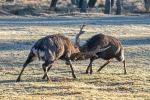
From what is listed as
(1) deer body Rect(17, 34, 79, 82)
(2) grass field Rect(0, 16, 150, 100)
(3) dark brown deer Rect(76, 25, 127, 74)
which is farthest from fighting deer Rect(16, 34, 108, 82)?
(2) grass field Rect(0, 16, 150, 100)

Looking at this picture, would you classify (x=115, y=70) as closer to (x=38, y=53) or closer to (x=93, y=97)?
(x=38, y=53)

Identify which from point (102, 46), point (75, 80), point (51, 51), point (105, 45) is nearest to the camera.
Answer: point (51, 51)

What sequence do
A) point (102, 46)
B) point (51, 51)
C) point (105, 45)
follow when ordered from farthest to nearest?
1. point (105, 45)
2. point (102, 46)
3. point (51, 51)

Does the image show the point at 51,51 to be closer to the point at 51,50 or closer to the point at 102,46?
the point at 51,50

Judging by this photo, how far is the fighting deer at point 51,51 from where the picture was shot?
51.7ft

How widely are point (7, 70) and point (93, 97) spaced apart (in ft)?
17.6

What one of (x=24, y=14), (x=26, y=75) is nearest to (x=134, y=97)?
(x=26, y=75)

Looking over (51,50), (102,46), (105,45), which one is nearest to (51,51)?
(51,50)

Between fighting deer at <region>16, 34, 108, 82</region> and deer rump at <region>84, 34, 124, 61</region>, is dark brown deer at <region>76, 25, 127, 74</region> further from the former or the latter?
fighting deer at <region>16, 34, 108, 82</region>

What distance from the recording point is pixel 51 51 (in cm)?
1586

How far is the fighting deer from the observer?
15758 mm

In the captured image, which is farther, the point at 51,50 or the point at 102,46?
the point at 102,46

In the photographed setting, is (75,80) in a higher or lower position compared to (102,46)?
lower

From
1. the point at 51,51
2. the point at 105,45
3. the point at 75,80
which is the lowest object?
the point at 75,80
